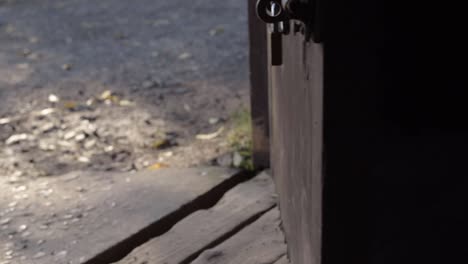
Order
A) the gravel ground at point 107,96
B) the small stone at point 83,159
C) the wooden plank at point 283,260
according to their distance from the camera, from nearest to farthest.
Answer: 1. the wooden plank at point 283,260
2. the gravel ground at point 107,96
3. the small stone at point 83,159

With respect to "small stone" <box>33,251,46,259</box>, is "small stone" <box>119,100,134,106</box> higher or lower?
higher

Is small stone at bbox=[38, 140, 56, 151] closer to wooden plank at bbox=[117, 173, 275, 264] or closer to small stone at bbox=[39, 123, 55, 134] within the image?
small stone at bbox=[39, 123, 55, 134]

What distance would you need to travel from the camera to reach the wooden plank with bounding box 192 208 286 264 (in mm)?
2092

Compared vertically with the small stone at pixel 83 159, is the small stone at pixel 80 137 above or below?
above

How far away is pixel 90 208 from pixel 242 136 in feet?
2.59

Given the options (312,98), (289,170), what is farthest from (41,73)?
(312,98)

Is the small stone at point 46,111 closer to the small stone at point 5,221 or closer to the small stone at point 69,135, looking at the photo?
the small stone at point 69,135

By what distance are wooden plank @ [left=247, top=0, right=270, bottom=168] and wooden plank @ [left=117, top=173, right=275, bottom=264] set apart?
0.38 ft

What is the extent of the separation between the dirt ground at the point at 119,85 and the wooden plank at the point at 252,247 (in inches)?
28.3

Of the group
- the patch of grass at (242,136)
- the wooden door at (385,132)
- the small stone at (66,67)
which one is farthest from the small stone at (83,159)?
the wooden door at (385,132)

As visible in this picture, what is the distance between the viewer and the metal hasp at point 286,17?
126 centimetres

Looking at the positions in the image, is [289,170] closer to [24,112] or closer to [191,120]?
[191,120]

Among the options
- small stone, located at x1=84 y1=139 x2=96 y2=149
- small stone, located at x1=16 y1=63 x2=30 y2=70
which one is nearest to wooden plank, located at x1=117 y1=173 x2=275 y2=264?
small stone, located at x1=84 y1=139 x2=96 y2=149

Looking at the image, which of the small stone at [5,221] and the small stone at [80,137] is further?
the small stone at [80,137]
